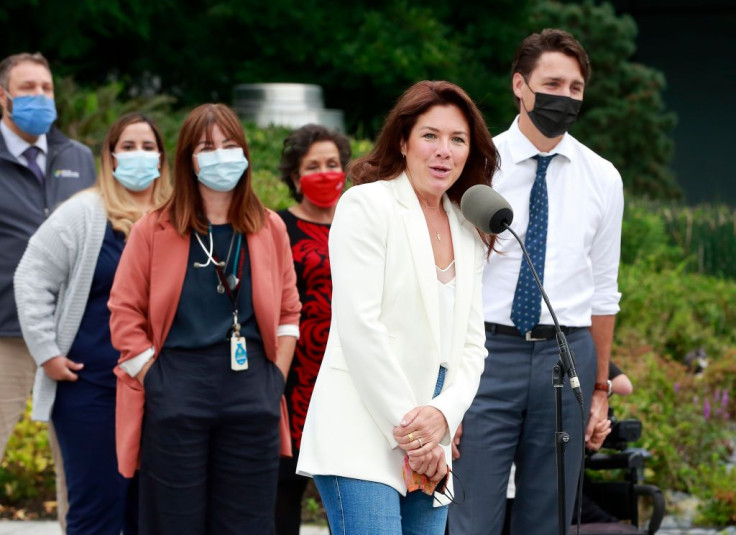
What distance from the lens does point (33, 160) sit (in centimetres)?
603

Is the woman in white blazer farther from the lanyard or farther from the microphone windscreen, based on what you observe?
the lanyard

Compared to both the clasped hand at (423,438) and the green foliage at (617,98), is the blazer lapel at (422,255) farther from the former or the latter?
the green foliage at (617,98)

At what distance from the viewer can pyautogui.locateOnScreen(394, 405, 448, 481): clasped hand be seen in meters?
3.37

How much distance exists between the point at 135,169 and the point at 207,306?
39.5 inches

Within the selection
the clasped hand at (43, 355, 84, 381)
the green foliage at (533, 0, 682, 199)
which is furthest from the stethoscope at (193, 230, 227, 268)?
the green foliage at (533, 0, 682, 199)

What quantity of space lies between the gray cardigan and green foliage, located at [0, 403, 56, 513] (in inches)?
93.4

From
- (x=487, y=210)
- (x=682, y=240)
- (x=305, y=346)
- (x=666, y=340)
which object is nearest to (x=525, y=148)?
(x=487, y=210)

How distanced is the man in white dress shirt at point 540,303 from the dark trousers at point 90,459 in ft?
5.13

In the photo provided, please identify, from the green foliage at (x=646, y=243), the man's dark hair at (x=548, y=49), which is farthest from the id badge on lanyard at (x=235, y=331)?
the green foliage at (x=646, y=243)

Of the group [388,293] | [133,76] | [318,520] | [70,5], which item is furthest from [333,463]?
[133,76]

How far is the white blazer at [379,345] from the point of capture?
3389mm

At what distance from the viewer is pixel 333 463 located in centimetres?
341

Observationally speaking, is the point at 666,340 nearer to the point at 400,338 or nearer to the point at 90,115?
the point at 90,115

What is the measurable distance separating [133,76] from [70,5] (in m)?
2.88
